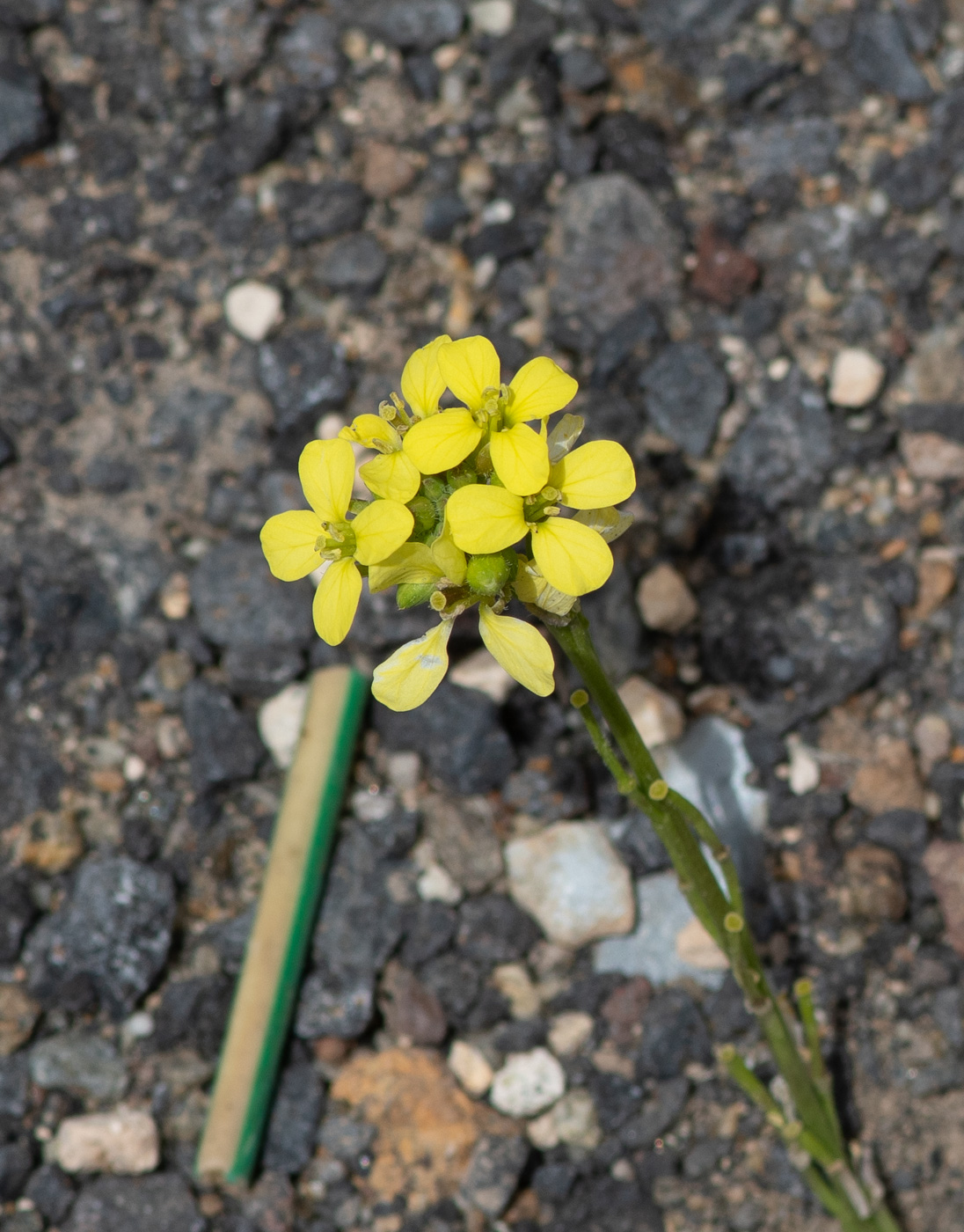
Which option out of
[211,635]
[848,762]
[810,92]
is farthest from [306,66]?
[848,762]

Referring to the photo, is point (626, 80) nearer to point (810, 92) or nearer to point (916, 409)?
point (810, 92)

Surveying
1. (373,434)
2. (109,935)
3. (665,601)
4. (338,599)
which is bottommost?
(109,935)

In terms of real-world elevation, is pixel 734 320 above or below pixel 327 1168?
above

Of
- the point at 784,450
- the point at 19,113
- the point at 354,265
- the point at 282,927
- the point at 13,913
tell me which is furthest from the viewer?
the point at 19,113

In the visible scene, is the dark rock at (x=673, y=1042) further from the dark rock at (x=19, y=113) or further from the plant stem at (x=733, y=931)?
the dark rock at (x=19, y=113)

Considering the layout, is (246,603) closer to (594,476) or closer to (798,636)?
(798,636)

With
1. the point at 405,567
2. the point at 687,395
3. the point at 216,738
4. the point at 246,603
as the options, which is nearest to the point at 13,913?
the point at 216,738

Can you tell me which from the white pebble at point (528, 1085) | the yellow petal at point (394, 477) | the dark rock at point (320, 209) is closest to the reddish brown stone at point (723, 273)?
the dark rock at point (320, 209)
